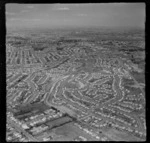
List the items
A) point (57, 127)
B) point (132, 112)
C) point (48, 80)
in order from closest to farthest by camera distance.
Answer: point (57, 127), point (132, 112), point (48, 80)

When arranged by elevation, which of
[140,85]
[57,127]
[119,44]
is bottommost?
[57,127]

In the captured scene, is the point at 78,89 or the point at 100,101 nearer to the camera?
the point at 100,101

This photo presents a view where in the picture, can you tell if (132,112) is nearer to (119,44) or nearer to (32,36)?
(119,44)

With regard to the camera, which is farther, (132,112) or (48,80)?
(48,80)

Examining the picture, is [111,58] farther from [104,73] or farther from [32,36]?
[32,36]

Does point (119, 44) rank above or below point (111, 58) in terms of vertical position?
above
